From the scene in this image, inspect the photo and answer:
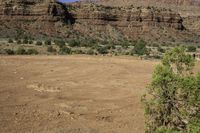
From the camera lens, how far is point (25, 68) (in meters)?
28.3

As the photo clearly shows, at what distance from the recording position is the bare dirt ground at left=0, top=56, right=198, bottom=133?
45.5ft

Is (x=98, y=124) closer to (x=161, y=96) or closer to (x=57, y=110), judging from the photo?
(x=57, y=110)

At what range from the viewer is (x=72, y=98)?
18.2 meters

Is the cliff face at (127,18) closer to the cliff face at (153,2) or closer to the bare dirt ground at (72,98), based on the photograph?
the cliff face at (153,2)

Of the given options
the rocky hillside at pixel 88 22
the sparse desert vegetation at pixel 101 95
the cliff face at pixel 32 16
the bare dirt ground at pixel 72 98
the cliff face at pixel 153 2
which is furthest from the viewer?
the cliff face at pixel 153 2

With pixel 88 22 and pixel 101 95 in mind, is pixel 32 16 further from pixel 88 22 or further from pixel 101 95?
pixel 101 95

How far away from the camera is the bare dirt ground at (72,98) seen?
45.5 feet

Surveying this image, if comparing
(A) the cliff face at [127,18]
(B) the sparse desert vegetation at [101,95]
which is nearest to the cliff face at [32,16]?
(A) the cliff face at [127,18]

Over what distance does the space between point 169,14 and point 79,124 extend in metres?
92.7

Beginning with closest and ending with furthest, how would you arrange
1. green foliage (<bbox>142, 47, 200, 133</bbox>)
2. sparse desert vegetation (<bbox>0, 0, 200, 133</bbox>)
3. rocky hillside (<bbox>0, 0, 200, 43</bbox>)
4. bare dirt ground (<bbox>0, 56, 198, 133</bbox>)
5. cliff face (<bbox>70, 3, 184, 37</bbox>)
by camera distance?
green foliage (<bbox>142, 47, 200, 133</bbox>), sparse desert vegetation (<bbox>0, 0, 200, 133</bbox>), bare dirt ground (<bbox>0, 56, 198, 133</bbox>), rocky hillside (<bbox>0, 0, 200, 43</bbox>), cliff face (<bbox>70, 3, 184, 37</bbox>)

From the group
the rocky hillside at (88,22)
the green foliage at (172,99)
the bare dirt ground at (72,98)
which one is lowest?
the rocky hillside at (88,22)

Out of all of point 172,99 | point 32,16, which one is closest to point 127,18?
point 32,16

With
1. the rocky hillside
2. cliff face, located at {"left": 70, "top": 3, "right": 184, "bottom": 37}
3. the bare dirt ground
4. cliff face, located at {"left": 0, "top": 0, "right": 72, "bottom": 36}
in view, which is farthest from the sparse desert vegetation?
cliff face, located at {"left": 70, "top": 3, "right": 184, "bottom": 37}

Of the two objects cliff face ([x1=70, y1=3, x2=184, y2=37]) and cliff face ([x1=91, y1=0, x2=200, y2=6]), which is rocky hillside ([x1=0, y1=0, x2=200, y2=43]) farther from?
cliff face ([x1=91, y1=0, x2=200, y2=6])
